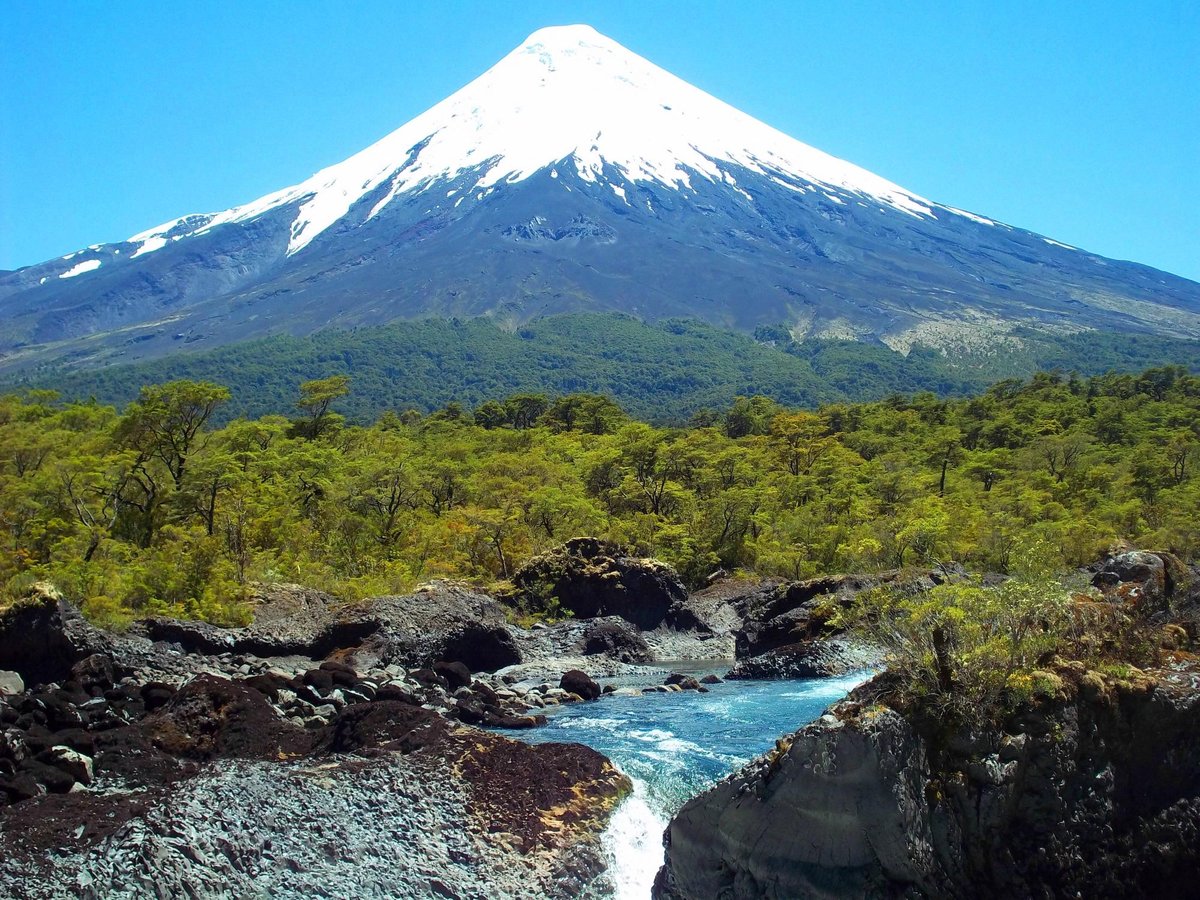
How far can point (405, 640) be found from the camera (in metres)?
19.2

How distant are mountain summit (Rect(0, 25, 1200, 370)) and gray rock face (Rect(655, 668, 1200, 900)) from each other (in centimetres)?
12742

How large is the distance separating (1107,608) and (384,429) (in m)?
45.6

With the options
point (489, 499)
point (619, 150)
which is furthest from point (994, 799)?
point (619, 150)

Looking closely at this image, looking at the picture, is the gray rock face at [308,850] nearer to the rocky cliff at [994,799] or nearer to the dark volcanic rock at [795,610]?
the rocky cliff at [994,799]

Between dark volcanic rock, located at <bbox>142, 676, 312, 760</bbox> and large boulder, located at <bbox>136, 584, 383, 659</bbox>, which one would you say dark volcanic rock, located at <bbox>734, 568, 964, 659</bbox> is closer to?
large boulder, located at <bbox>136, 584, 383, 659</bbox>

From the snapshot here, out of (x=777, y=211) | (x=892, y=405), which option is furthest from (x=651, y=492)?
(x=777, y=211)

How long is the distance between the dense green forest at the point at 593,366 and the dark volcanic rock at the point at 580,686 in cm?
8262

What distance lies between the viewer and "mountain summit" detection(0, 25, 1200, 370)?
141 meters

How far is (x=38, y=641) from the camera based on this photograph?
14.5 metres

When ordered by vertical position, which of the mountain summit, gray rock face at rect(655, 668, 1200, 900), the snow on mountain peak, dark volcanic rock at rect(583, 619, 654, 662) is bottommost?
dark volcanic rock at rect(583, 619, 654, 662)

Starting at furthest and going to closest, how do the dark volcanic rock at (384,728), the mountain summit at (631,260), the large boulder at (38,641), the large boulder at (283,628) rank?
the mountain summit at (631,260) → the large boulder at (283,628) → the large boulder at (38,641) → the dark volcanic rock at (384,728)

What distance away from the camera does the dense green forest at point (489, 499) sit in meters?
23.5

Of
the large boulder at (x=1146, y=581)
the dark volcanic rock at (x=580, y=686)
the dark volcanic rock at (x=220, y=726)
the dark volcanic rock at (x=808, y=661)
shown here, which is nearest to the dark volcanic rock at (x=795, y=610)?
the dark volcanic rock at (x=808, y=661)

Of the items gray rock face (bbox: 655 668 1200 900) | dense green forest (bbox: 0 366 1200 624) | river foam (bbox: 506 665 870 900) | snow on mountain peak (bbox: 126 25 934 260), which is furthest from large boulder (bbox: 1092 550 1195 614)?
snow on mountain peak (bbox: 126 25 934 260)
